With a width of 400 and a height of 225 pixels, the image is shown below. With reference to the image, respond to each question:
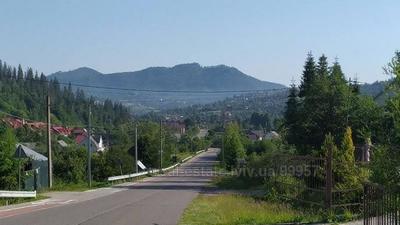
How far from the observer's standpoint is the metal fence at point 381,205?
8.95m

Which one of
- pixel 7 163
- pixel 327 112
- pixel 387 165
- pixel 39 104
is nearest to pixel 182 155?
pixel 39 104

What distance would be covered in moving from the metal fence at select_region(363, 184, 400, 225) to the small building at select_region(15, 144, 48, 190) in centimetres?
2900

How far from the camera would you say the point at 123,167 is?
6494 cm

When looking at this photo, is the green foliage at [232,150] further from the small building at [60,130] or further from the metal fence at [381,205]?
the metal fence at [381,205]

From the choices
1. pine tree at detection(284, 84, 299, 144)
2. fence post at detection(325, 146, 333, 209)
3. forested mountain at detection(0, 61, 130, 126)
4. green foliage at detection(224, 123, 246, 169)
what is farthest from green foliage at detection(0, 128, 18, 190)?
forested mountain at detection(0, 61, 130, 126)

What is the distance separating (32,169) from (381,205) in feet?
123

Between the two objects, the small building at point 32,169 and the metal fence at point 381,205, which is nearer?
the metal fence at point 381,205

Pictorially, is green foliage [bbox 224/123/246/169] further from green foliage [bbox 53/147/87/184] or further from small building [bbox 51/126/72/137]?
small building [bbox 51/126/72/137]

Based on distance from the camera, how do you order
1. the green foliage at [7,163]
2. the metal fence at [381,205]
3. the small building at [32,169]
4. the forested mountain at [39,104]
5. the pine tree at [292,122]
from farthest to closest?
the forested mountain at [39,104], the pine tree at [292,122], the small building at [32,169], the green foliage at [7,163], the metal fence at [381,205]

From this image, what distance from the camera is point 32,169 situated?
4384cm

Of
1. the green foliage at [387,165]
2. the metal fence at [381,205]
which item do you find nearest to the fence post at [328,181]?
the metal fence at [381,205]

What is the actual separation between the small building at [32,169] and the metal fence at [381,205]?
29.0m

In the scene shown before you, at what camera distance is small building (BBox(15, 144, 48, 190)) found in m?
38.7

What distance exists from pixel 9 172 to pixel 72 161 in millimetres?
24553
